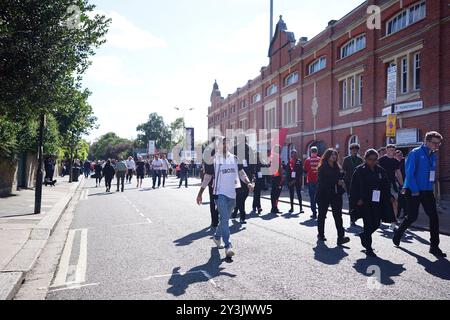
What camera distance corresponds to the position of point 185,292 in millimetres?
4797

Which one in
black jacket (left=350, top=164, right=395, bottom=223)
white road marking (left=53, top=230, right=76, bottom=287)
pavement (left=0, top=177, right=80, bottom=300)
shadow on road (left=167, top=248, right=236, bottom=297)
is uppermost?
black jacket (left=350, top=164, right=395, bottom=223)

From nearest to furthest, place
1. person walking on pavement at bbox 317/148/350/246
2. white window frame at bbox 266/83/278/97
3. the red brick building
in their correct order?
person walking on pavement at bbox 317/148/350/246 < the red brick building < white window frame at bbox 266/83/278/97

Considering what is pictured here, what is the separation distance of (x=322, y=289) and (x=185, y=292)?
1.56 meters

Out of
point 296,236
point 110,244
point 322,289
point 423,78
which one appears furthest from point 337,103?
point 322,289

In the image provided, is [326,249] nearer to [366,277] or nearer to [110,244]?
[366,277]

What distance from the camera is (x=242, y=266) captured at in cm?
601

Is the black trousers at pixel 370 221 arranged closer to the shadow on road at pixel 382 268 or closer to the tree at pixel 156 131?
the shadow on road at pixel 382 268

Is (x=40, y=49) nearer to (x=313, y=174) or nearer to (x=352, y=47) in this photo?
(x=313, y=174)

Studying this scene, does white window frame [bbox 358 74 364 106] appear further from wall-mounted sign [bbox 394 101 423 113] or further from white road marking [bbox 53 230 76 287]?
white road marking [bbox 53 230 76 287]

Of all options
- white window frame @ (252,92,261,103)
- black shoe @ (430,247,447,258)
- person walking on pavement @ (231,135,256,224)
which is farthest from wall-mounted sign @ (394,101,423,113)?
white window frame @ (252,92,261,103)

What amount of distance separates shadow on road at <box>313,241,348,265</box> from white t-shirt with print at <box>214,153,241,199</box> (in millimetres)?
1640

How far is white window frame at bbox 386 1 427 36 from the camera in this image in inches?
771

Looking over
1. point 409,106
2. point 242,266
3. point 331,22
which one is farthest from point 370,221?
point 331,22

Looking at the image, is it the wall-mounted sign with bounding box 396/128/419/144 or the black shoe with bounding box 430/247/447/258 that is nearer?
the black shoe with bounding box 430/247/447/258
